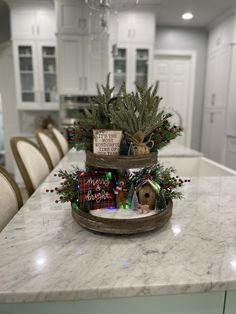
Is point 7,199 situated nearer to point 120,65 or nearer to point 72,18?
point 72,18

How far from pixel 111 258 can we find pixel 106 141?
0.34 m

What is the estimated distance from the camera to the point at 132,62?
408 centimetres

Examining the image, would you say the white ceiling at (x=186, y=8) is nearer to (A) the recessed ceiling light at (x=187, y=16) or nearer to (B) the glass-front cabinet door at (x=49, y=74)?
(A) the recessed ceiling light at (x=187, y=16)

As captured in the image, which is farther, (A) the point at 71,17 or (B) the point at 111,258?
(A) the point at 71,17

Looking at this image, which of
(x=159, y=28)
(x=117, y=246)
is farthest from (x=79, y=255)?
(x=159, y=28)

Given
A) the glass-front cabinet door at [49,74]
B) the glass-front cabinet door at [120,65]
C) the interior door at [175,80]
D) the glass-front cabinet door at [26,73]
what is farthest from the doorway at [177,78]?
the glass-front cabinet door at [26,73]

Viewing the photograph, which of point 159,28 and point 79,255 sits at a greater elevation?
point 159,28

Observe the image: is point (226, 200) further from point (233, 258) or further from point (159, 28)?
point (159, 28)

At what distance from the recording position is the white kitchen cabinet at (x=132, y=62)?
405 centimetres

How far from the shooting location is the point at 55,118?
171 inches

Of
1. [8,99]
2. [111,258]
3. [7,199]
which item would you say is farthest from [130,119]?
[8,99]

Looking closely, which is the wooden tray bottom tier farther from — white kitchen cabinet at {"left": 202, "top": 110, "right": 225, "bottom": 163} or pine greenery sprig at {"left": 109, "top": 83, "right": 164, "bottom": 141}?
white kitchen cabinet at {"left": 202, "top": 110, "right": 225, "bottom": 163}

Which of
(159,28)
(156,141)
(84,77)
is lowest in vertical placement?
(156,141)

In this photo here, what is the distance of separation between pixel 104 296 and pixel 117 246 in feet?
0.56
